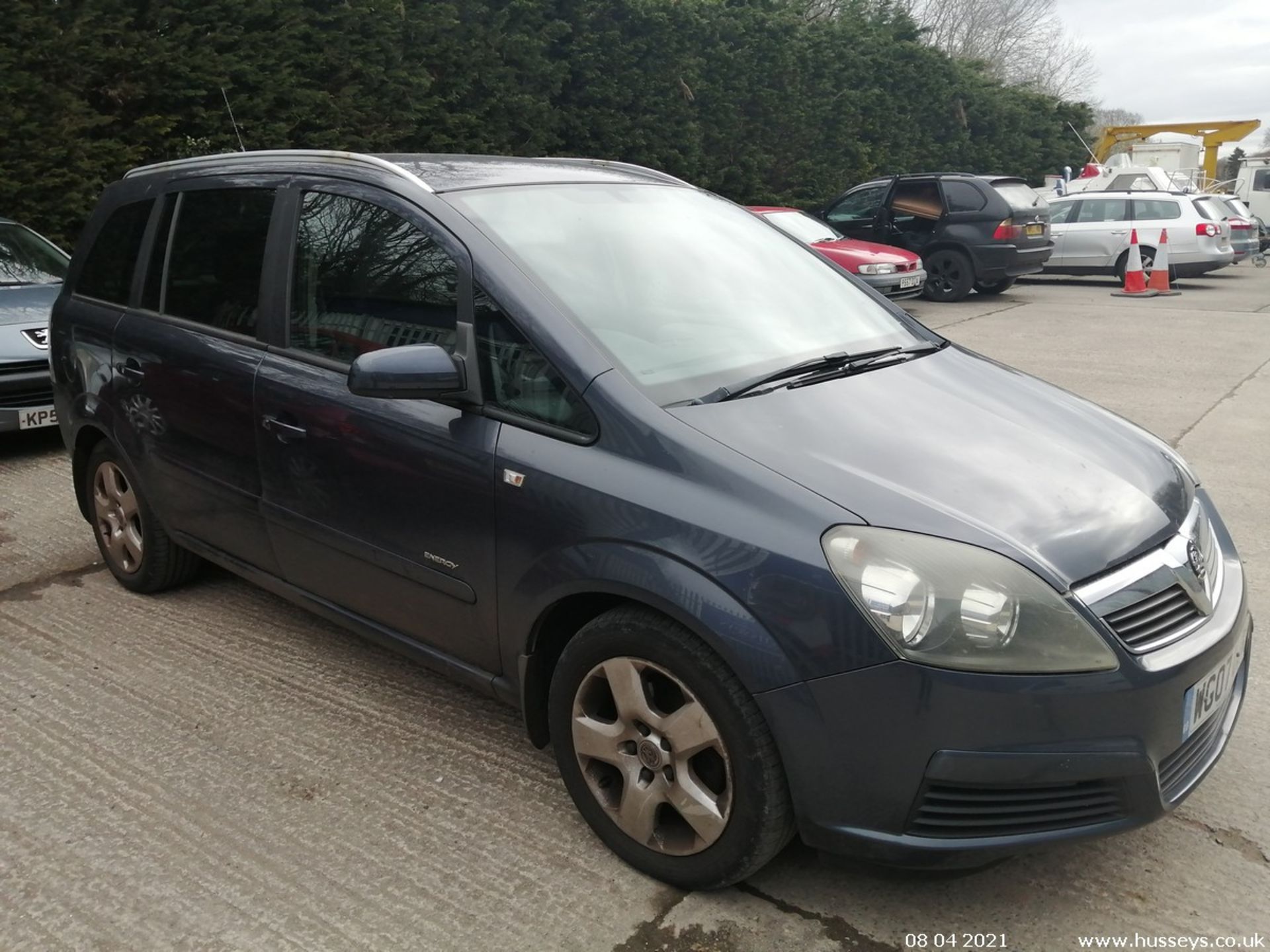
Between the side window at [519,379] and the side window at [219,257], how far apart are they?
1.08 meters

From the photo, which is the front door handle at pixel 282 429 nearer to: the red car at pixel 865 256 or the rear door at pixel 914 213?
the red car at pixel 865 256

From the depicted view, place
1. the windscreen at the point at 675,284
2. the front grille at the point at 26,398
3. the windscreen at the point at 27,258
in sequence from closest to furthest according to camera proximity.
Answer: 1. the windscreen at the point at 675,284
2. the front grille at the point at 26,398
3. the windscreen at the point at 27,258

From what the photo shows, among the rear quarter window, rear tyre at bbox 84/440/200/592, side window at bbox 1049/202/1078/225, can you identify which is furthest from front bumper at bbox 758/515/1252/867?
side window at bbox 1049/202/1078/225

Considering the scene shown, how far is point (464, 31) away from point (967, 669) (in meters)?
11.7

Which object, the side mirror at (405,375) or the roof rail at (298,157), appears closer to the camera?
the side mirror at (405,375)

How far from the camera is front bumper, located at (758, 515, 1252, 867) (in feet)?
6.74

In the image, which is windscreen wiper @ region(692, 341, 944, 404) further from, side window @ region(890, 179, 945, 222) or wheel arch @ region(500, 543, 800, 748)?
side window @ region(890, 179, 945, 222)

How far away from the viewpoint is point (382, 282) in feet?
9.91

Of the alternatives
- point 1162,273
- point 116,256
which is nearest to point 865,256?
point 1162,273

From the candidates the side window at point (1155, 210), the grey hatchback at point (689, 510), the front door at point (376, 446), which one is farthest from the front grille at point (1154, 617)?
the side window at point (1155, 210)

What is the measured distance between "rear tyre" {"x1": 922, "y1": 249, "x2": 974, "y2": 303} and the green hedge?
3878 mm

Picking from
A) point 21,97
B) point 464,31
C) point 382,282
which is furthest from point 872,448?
point 464,31

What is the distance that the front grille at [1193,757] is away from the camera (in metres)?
2.24

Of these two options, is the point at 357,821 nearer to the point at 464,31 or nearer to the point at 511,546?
the point at 511,546
